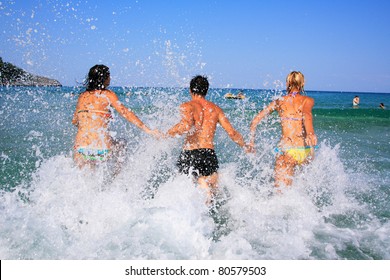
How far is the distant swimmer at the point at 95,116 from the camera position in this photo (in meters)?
4.09

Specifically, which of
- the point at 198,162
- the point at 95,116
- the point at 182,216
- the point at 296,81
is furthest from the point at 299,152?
the point at 95,116

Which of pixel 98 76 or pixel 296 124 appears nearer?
pixel 98 76

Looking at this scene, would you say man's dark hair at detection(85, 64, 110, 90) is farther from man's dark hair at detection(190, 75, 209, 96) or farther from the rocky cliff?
the rocky cliff

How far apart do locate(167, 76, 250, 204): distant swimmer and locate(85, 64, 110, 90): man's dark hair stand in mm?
1024

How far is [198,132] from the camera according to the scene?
13.6 feet

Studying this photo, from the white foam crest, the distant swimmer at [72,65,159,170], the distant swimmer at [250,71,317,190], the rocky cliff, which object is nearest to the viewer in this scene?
the white foam crest

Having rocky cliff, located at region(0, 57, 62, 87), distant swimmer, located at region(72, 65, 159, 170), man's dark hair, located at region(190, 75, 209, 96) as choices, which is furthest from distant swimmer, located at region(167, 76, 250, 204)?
rocky cliff, located at region(0, 57, 62, 87)

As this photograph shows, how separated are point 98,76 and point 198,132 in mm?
1404

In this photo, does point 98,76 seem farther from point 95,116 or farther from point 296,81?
point 296,81

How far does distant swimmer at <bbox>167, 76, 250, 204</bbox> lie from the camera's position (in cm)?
410

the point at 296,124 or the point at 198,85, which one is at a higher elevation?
the point at 198,85

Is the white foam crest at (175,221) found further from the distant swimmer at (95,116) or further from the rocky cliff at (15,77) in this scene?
the rocky cliff at (15,77)
